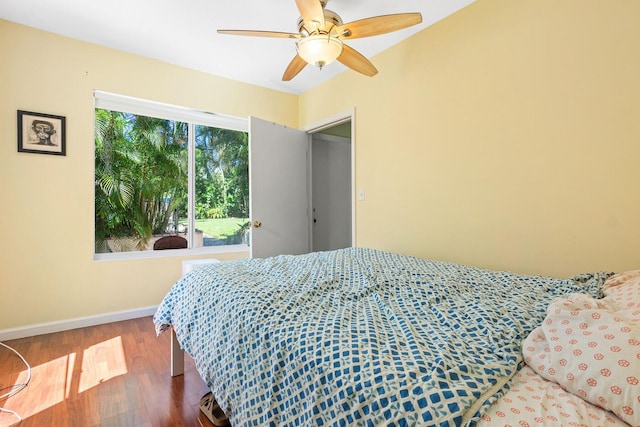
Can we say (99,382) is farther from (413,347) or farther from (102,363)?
(413,347)

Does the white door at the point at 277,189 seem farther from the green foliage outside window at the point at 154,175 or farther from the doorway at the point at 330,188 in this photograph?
the green foliage outside window at the point at 154,175

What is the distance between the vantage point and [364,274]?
5.11ft

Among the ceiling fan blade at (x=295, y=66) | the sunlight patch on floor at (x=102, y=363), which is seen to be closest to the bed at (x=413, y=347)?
the sunlight patch on floor at (x=102, y=363)

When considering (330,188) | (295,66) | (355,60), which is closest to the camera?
(355,60)

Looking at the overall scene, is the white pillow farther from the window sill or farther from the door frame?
the window sill

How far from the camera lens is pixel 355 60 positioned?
2.02 metres

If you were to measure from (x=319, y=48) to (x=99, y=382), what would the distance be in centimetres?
233

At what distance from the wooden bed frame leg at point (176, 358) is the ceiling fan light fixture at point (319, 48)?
72.2 inches

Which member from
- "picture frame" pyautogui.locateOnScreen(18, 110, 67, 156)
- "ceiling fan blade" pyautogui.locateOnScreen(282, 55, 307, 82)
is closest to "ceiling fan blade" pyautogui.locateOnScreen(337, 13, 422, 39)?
"ceiling fan blade" pyautogui.locateOnScreen(282, 55, 307, 82)

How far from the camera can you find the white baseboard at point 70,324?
238 cm

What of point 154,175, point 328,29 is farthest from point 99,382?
point 328,29

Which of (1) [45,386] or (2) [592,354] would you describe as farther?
(1) [45,386]

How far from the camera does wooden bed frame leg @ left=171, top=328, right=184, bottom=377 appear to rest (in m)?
1.86

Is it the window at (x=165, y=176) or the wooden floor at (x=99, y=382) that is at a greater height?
the window at (x=165, y=176)
